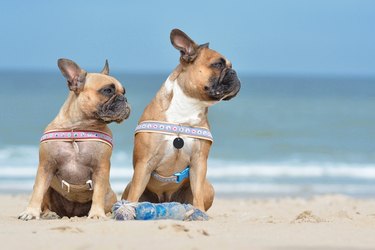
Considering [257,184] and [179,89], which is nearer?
[179,89]

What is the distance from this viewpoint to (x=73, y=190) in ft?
26.0

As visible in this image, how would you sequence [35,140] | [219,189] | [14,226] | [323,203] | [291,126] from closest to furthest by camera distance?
[14,226], [323,203], [219,189], [35,140], [291,126]

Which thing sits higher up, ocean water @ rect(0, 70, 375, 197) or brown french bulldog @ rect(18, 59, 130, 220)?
ocean water @ rect(0, 70, 375, 197)

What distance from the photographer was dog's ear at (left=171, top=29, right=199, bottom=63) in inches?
320

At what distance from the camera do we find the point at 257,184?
16078mm

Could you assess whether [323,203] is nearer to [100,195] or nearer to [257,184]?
[257,184]

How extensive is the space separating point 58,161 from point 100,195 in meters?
0.45

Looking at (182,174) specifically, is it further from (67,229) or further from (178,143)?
(67,229)

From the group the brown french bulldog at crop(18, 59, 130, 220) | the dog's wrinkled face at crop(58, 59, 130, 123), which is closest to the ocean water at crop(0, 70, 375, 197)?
the brown french bulldog at crop(18, 59, 130, 220)

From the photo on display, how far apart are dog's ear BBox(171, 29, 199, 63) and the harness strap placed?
141cm

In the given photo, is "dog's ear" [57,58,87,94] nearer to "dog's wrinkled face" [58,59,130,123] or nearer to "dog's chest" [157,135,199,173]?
"dog's wrinkled face" [58,59,130,123]

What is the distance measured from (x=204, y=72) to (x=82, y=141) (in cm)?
123

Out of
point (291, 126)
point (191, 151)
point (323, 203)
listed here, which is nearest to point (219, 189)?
point (323, 203)

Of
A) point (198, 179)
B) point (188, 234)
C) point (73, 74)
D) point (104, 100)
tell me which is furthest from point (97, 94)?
point (188, 234)
